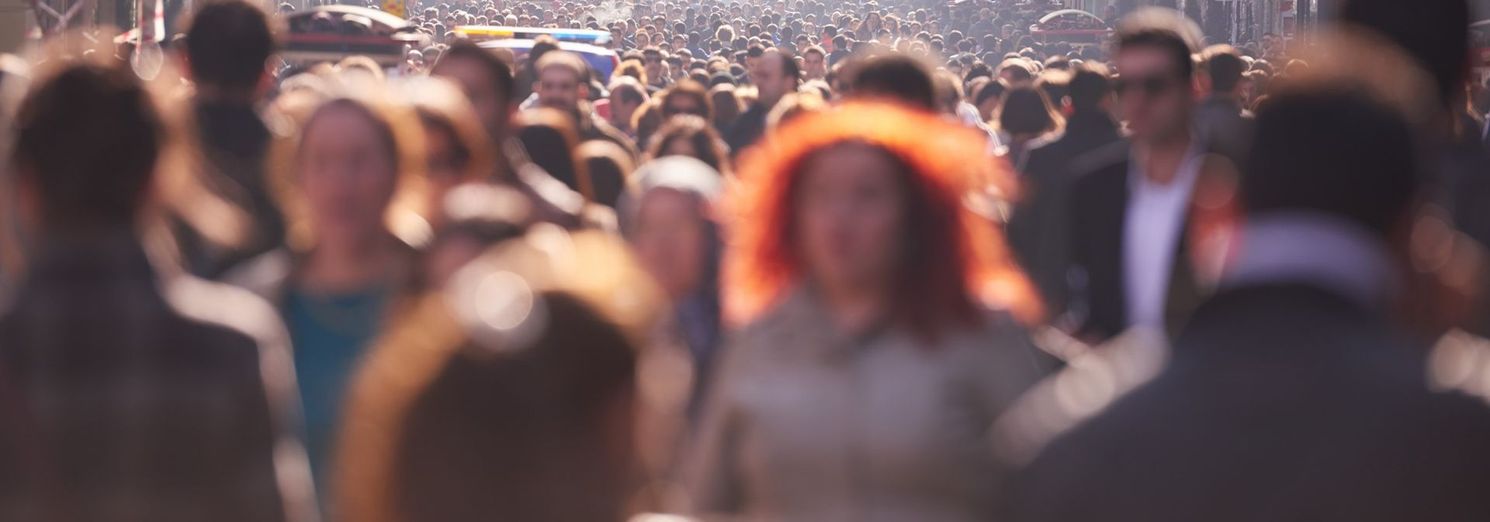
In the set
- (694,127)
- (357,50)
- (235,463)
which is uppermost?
(235,463)

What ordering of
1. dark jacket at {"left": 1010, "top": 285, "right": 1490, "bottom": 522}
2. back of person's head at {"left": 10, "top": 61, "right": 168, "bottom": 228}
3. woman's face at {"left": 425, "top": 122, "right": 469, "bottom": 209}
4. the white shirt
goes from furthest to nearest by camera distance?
1. the white shirt
2. woman's face at {"left": 425, "top": 122, "right": 469, "bottom": 209}
3. back of person's head at {"left": 10, "top": 61, "right": 168, "bottom": 228}
4. dark jacket at {"left": 1010, "top": 285, "right": 1490, "bottom": 522}

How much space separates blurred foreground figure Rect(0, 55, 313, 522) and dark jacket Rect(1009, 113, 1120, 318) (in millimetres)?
3719

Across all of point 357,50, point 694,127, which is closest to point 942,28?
point 357,50

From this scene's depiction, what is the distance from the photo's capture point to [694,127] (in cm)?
866

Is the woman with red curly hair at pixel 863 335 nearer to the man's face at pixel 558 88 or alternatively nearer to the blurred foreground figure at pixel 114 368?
the blurred foreground figure at pixel 114 368

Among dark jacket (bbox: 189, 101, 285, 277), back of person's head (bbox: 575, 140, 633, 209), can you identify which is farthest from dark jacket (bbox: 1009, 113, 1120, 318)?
dark jacket (bbox: 189, 101, 285, 277)

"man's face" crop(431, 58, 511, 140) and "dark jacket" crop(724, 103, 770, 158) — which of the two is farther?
"dark jacket" crop(724, 103, 770, 158)

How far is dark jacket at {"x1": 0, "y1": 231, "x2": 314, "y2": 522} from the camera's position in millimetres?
3691

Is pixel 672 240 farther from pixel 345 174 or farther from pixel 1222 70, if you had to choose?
pixel 1222 70

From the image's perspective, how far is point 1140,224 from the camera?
6.88 m

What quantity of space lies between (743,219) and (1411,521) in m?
1.92

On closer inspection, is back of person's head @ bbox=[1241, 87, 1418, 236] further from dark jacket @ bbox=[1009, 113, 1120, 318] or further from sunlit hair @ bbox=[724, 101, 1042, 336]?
dark jacket @ bbox=[1009, 113, 1120, 318]

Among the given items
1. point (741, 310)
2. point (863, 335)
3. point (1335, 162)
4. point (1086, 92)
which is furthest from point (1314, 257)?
point (1086, 92)

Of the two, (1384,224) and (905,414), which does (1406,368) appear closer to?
(1384,224)
